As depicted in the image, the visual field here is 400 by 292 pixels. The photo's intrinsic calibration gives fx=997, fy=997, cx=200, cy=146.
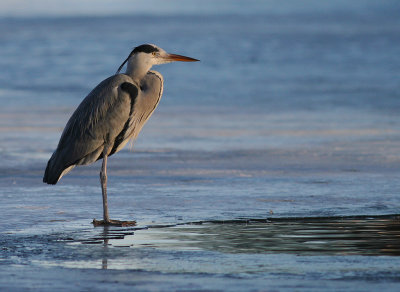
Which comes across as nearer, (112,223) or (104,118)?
(112,223)

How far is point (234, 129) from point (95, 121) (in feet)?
20.4

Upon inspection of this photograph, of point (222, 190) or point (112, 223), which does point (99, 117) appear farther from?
point (222, 190)

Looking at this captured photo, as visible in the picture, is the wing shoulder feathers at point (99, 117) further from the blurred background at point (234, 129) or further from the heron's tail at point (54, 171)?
the blurred background at point (234, 129)

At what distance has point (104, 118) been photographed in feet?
29.5

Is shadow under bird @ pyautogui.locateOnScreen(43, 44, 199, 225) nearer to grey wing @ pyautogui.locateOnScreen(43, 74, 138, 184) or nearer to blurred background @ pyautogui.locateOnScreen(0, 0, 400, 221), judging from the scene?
grey wing @ pyautogui.locateOnScreen(43, 74, 138, 184)

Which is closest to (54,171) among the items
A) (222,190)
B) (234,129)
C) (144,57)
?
(144,57)

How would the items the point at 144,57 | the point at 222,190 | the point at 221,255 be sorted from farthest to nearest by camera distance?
the point at 222,190
the point at 144,57
the point at 221,255

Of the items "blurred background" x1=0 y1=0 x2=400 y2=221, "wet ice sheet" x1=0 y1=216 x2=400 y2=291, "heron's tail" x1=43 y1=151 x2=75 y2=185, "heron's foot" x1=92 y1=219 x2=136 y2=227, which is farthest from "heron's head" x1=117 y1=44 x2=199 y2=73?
"wet ice sheet" x1=0 y1=216 x2=400 y2=291

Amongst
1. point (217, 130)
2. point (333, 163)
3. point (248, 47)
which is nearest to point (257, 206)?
point (333, 163)

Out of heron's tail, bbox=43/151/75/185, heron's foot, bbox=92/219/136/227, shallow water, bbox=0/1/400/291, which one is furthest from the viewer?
heron's tail, bbox=43/151/75/185

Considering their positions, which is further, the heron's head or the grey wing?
the heron's head

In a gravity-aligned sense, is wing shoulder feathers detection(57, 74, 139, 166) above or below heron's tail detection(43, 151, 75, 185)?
above

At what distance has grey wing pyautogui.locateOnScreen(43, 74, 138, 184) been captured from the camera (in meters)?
8.94

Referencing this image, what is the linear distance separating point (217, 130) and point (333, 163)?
359 centimetres
